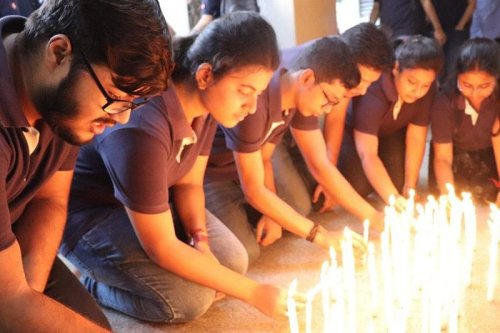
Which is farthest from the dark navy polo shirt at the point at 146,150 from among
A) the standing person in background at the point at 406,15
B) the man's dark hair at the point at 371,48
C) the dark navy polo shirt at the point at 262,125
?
the standing person in background at the point at 406,15

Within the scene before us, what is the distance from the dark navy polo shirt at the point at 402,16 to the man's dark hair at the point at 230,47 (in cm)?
225

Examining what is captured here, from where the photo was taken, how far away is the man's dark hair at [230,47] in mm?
1474

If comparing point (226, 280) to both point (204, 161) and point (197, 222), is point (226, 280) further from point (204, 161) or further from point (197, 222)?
point (204, 161)

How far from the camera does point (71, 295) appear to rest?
1.46 metres

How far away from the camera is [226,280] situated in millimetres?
1529

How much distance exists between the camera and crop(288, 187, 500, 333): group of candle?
4.67 feet

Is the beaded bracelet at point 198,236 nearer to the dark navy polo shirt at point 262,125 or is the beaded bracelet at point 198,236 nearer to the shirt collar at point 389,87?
the dark navy polo shirt at point 262,125

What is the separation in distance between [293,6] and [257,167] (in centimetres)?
175

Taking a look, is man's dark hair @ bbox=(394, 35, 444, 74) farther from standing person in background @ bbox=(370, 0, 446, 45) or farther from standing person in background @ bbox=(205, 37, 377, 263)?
standing person in background @ bbox=(370, 0, 446, 45)

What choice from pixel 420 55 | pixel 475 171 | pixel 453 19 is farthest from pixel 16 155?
pixel 453 19

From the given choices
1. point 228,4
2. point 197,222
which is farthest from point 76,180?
point 228,4

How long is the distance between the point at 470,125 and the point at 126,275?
1.54 m

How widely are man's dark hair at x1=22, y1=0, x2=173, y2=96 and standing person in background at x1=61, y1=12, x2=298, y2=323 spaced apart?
42cm

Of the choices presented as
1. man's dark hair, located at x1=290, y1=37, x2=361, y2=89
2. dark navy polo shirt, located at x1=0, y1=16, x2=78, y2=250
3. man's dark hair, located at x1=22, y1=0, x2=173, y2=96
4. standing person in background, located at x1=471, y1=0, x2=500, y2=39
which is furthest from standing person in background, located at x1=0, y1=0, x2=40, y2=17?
standing person in background, located at x1=471, y1=0, x2=500, y2=39
